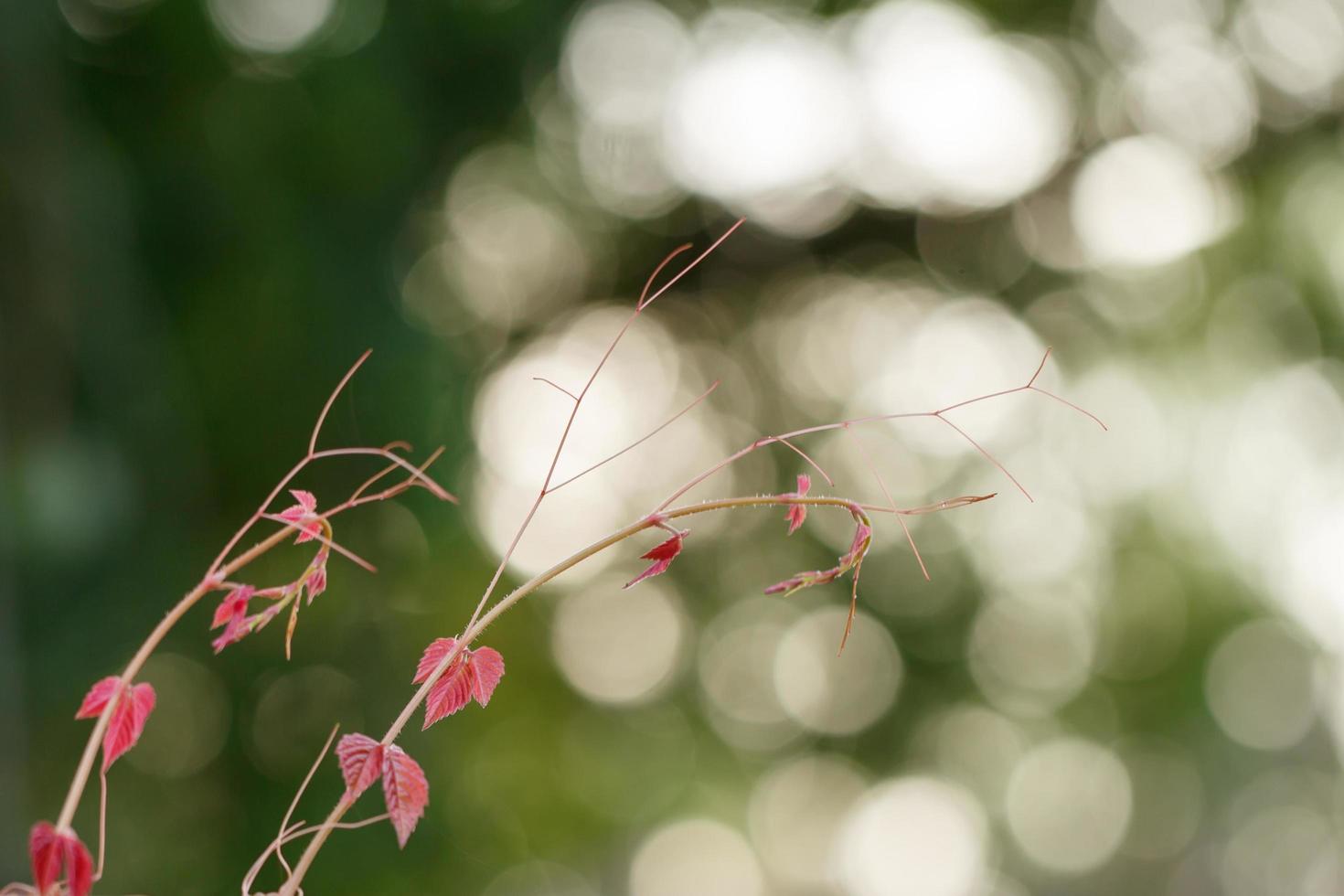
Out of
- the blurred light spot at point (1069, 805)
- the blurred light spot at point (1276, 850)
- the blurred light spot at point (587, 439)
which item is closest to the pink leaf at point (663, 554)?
the blurred light spot at point (587, 439)

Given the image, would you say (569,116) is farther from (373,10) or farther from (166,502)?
(166,502)

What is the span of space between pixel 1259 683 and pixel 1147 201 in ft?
4.40

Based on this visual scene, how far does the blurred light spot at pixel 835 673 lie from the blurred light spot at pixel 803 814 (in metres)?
0.15

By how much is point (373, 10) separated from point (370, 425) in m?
0.85

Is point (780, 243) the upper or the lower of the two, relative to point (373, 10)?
lower

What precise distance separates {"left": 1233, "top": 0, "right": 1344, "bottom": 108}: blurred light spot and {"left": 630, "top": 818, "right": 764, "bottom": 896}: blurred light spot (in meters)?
2.83

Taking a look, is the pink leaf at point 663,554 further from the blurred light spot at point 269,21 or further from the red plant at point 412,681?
the blurred light spot at point 269,21

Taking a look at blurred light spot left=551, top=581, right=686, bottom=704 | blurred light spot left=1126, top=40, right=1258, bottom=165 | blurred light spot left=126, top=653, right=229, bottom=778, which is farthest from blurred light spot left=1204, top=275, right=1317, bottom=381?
blurred light spot left=126, top=653, right=229, bottom=778

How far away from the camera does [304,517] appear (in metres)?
0.23

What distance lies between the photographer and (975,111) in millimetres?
2891

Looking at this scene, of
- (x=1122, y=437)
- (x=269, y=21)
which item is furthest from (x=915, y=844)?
(x=269, y=21)

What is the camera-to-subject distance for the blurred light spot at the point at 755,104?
292 cm

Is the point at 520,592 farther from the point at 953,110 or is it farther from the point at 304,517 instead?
the point at 953,110

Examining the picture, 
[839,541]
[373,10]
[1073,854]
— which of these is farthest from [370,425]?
[1073,854]
